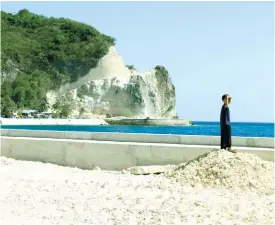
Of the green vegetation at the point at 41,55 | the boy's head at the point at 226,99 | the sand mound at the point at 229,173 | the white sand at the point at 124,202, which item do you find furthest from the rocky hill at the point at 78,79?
the sand mound at the point at 229,173

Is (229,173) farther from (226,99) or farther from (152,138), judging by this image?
(152,138)

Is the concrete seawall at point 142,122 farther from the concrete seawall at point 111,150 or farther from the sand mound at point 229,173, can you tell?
the sand mound at point 229,173

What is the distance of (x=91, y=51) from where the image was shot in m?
82.2

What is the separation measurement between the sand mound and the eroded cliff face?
2630 inches

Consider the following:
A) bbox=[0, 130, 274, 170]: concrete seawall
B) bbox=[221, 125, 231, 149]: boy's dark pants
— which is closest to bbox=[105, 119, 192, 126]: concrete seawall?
bbox=[0, 130, 274, 170]: concrete seawall

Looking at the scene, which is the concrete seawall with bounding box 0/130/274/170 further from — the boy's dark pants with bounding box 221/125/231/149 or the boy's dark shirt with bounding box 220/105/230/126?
the boy's dark shirt with bounding box 220/105/230/126

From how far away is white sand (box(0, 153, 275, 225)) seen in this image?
5957mm

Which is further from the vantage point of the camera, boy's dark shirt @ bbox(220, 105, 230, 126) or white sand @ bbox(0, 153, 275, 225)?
boy's dark shirt @ bbox(220, 105, 230, 126)

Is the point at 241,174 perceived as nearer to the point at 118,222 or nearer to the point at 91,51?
the point at 118,222

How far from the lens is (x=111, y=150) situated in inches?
416

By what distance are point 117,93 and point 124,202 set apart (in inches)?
2753

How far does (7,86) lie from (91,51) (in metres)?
18.9

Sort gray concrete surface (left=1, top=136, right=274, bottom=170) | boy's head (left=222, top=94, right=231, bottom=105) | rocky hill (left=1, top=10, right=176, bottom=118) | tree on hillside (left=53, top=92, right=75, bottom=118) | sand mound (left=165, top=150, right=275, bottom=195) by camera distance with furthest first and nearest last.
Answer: rocky hill (left=1, top=10, right=176, bottom=118) → tree on hillside (left=53, top=92, right=75, bottom=118) → gray concrete surface (left=1, top=136, right=274, bottom=170) → boy's head (left=222, top=94, right=231, bottom=105) → sand mound (left=165, top=150, right=275, bottom=195)

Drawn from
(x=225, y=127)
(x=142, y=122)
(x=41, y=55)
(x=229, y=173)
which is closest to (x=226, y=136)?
(x=225, y=127)
